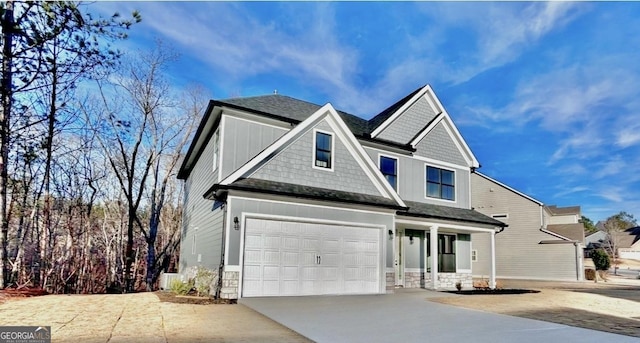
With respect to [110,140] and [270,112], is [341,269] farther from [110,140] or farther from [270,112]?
[110,140]

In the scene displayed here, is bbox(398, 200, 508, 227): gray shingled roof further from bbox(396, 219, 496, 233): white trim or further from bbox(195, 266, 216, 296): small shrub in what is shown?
bbox(195, 266, 216, 296): small shrub

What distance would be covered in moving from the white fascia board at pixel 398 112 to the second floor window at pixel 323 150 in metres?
3.39

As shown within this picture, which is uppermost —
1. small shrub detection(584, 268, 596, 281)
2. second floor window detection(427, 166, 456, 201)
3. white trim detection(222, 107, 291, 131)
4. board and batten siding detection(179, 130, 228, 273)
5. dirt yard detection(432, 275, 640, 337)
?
white trim detection(222, 107, 291, 131)

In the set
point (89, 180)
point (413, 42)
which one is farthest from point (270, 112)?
point (89, 180)

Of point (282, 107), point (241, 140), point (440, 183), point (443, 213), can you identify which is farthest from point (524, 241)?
point (241, 140)

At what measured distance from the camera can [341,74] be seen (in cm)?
2616

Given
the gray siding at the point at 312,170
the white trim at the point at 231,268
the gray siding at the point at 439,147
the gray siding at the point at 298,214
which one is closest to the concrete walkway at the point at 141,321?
the white trim at the point at 231,268

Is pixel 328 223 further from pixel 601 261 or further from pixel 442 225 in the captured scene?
pixel 601 261

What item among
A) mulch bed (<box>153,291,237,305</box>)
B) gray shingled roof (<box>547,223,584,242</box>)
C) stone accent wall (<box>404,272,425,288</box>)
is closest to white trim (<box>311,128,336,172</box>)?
mulch bed (<box>153,291,237,305</box>)

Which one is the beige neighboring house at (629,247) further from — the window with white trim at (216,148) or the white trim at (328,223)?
the window with white trim at (216,148)

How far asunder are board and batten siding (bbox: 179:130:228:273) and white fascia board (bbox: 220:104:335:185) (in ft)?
4.48

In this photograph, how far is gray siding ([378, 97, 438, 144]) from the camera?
A: 56.2 feet

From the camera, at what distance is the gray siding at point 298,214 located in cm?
1080

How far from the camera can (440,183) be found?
715 inches
